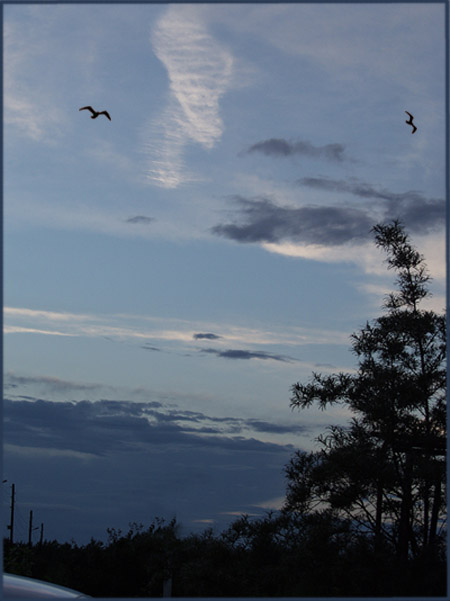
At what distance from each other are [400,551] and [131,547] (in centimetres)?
357

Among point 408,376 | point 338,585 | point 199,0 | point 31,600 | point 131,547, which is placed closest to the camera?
point 31,600

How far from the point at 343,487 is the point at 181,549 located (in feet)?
6.38

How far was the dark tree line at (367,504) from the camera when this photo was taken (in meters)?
6.90

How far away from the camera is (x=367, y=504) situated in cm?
738

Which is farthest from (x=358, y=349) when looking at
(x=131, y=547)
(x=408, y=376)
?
(x=131, y=547)

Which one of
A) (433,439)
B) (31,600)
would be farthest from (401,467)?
(31,600)

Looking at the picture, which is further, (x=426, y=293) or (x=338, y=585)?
(x=426, y=293)

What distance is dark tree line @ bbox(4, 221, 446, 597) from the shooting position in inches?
272

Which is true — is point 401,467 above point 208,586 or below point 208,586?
above

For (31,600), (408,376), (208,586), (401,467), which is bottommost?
(208,586)

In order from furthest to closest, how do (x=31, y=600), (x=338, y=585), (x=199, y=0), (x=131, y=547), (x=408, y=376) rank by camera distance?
(x=131, y=547), (x=408, y=376), (x=338, y=585), (x=199, y=0), (x=31, y=600)

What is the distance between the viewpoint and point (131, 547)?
8844 millimetres

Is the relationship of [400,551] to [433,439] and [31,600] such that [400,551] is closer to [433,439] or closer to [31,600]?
[433,439]

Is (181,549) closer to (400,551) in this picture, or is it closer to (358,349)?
(400,551)
